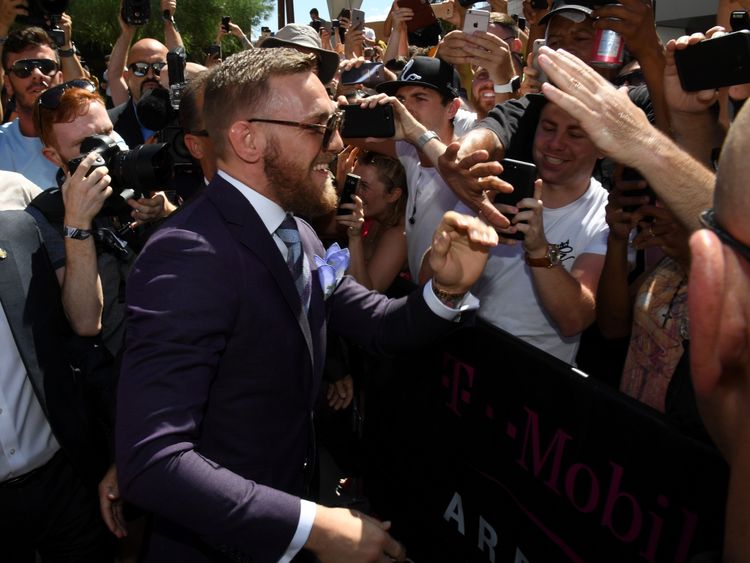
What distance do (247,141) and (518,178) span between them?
1.00 metres

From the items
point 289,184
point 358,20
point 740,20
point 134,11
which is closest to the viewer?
point 289,184

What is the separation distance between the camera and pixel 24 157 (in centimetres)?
381

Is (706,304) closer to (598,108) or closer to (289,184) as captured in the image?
(598,108)

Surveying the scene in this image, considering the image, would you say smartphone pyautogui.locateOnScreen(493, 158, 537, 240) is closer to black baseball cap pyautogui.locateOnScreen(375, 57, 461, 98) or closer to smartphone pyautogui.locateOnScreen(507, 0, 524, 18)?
black baseball cap pyautogui.locateOnScreen(375, 57, 461, 98)

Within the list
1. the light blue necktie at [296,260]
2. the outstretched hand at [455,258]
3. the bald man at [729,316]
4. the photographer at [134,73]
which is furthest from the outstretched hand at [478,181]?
the photographer at [134,73]

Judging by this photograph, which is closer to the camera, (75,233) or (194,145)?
(75,233)

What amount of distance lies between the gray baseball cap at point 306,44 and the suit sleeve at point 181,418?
2811 millimetres

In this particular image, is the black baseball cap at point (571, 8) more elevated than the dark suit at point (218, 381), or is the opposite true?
the black baseball cap at point (571, 8)

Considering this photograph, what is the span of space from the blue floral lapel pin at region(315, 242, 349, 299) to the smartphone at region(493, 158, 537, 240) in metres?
0.66

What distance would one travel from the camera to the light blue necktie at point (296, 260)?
186 cm

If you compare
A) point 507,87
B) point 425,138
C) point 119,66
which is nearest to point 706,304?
point 425,138

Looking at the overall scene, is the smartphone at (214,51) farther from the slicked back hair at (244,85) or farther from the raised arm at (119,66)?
the slicked back hair at (244,85)

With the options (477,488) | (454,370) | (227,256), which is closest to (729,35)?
(454,370)

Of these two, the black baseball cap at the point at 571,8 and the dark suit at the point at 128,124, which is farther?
the dark suit at the point at 128,124
